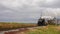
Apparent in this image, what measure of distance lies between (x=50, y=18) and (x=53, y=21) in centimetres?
447

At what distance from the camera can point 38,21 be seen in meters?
83.9

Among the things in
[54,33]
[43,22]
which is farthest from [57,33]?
[43,22]

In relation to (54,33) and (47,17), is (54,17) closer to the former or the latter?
(47,17)

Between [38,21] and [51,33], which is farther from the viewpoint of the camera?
[38,21]

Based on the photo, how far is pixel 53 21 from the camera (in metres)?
91.2

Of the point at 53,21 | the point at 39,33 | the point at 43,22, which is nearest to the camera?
the point at 39,33

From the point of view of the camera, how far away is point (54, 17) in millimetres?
95812

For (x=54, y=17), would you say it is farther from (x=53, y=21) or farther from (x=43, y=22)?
(x=43, y=22)

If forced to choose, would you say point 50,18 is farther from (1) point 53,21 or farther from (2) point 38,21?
(2) point 38,21

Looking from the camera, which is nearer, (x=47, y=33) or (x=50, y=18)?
(x=47, y=33)

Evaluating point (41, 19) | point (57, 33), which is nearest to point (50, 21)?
point (41, 19)

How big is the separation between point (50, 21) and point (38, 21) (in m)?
9.93

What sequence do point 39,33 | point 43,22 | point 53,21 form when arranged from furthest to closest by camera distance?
point 53,21, point 43,22, point 39,33

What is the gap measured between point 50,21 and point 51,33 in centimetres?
6028
